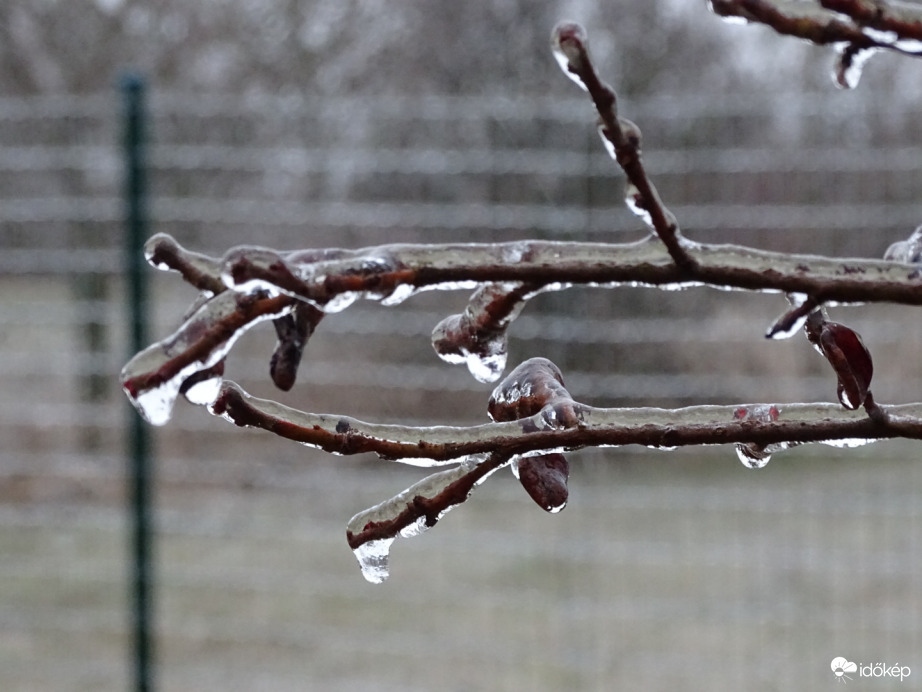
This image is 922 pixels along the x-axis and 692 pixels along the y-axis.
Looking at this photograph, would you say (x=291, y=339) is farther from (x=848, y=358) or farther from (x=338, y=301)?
(x=848, y=358)

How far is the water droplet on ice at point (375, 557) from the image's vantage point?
429 mm

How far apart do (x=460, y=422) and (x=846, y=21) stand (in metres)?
2.89

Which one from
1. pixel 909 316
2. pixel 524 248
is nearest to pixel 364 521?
pixel 524 248

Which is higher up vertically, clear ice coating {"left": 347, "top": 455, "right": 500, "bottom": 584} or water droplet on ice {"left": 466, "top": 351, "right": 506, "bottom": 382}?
water droplet on ice {"left": 466, "top": 351, "right": 506, "bottom": 382}

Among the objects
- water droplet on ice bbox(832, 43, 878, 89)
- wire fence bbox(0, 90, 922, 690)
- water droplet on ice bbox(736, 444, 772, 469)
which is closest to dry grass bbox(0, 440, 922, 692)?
wire fence bbox(0, 90, 922, 690)

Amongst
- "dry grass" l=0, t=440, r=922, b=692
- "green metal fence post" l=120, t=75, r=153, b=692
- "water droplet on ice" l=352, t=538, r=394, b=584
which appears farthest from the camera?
"dry grass" l=0, t=440, r=922, b=692

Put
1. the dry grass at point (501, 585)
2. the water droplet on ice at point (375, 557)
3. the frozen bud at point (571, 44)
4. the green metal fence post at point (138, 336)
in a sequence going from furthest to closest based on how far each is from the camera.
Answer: the dry grass at point (501, 585) < the green metal fence post at point (138, 336) < the water droplet on ice at point (375, 557) < the frozen bud at point (571, 44)

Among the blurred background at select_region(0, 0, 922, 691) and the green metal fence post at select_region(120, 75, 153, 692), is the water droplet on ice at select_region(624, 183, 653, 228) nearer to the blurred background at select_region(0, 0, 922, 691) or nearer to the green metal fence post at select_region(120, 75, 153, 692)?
the green metal fence post at select_region(120, 75, 153, 692)

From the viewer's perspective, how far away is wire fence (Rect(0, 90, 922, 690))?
264cm

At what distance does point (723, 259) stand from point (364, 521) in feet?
0.59

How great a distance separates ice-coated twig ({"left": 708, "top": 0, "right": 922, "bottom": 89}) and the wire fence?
6.85ft

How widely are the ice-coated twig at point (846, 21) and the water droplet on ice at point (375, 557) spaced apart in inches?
9.9

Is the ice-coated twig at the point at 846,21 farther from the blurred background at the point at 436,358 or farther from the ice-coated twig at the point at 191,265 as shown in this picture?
the blurred background at the point at 436,358

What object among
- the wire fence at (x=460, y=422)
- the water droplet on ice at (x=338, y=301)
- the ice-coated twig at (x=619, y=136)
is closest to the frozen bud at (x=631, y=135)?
the ice-coated twig at (x=619, y=136)
